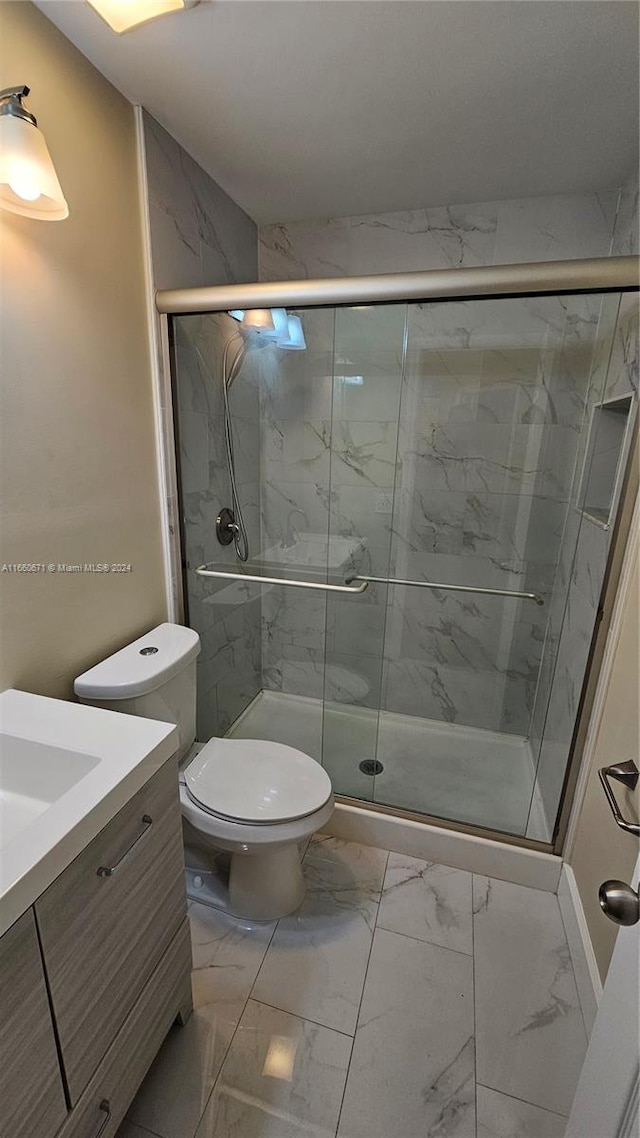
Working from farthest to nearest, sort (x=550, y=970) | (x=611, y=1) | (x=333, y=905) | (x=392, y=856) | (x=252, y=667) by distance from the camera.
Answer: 1. (x=252, y=667)
2. (x=392, y=856)
3. (x=333, y=905)
4. (x=550, y=970)
5. (x=611, y=1)

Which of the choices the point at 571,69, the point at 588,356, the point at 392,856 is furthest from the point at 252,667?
the point at 571,69

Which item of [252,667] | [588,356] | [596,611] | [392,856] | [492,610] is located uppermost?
[588,356]

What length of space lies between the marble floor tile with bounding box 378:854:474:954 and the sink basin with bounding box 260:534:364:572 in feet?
3.86

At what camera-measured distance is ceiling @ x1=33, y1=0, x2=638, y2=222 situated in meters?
1.04

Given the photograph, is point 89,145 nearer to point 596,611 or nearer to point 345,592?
point 345,592

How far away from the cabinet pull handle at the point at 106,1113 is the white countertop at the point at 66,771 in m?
0.52

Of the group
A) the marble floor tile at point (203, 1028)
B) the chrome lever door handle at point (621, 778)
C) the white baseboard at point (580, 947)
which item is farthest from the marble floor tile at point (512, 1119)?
the chrome lever door handle at point (621, 778)

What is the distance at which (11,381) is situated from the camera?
1.07m

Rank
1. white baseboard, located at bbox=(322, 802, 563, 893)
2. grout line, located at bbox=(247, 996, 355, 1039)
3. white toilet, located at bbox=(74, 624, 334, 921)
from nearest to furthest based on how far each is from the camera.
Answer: grout line, located at bbox=(247, 996, 355, 1039)
white toilet, located at bbox=(74, 624, 334, 921)
white baseboard, located at bbox=(322, 802, 563, 893)

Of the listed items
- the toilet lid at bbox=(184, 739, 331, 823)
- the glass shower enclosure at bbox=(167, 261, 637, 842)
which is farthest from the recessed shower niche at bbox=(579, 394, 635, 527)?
the toilet lid at bbox=(184, 739, 331, 823)

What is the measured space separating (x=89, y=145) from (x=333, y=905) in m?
2.25

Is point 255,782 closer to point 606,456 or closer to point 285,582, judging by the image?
point 285,582

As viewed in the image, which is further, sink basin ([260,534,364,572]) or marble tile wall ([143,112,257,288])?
sink basin ([260,534,364,572])

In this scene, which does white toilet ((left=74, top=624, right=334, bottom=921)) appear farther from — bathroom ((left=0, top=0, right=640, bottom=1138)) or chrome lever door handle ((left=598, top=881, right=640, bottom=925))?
chrome lever door handle ((left=598, top=881, right=640, bottom=925))
